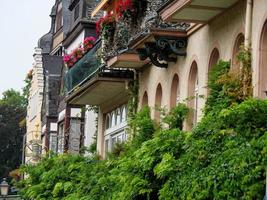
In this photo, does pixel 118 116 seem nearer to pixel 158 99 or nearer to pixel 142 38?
pixel 158 99

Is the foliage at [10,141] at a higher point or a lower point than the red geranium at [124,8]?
higher

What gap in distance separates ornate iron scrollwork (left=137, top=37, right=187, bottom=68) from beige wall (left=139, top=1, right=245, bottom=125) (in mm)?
166

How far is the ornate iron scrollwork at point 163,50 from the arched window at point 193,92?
56 centimetres

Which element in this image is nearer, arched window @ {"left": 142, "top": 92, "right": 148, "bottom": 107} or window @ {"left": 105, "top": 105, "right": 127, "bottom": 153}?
arched window @ {"left": 142, "top": 92, "right": 148, "bottom": 107}

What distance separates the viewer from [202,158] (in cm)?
1394

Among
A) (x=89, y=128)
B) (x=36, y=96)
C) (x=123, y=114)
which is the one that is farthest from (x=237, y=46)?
(x=36, y=96)

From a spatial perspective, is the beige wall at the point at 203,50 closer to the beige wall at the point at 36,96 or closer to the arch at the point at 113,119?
the arch at the point at 113,119

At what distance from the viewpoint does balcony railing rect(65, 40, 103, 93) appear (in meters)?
27.3

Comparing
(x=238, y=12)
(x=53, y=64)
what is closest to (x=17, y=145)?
(x=53, y=64)

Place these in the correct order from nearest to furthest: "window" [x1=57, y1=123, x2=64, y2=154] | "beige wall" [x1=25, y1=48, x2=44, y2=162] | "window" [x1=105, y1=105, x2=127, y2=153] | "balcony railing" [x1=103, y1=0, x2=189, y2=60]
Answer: "balcony railing" [x1=103, y1=0, x2=189, y2=60] < "window" [x1=105, y1=105, x2=127, y2=153] < "window" [x1=57, y1=123, x2=64, y2=154] < "beige wall" [x1=25, y1=48, x2=44, y2=162]

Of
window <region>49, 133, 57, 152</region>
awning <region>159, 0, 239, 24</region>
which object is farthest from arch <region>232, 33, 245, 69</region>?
window <region>49, 133, 57, 152</region>

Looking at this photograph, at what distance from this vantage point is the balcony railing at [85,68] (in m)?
27.3

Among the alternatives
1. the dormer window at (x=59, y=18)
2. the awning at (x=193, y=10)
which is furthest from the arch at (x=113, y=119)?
the dormer window at (x=59, y=18)

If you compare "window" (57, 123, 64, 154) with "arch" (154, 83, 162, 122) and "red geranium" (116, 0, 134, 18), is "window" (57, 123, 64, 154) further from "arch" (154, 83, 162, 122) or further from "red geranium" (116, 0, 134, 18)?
"arch" (154, 83, 162, 122)
